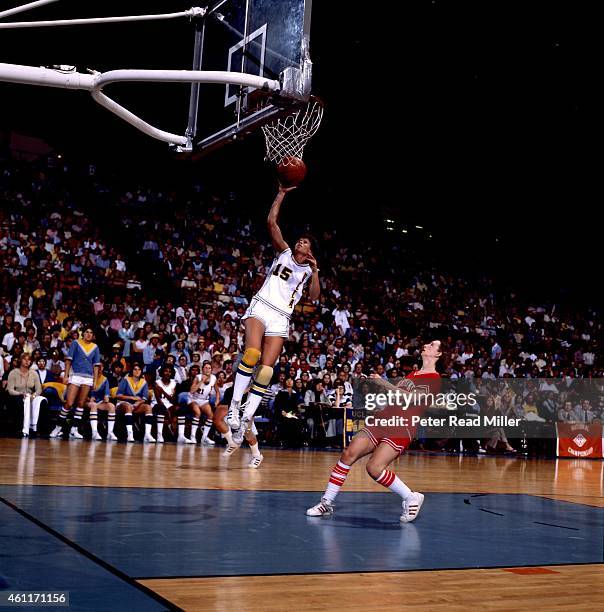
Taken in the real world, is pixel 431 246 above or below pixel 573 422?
above

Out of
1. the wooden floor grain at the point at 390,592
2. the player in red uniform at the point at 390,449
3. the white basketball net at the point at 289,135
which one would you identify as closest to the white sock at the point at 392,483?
the player in red uniform at the point at 390,449

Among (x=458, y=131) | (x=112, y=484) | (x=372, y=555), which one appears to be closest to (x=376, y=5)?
(x=458, y=131)

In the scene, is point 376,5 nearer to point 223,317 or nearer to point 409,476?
point 223,317

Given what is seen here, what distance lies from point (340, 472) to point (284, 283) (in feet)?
8.53

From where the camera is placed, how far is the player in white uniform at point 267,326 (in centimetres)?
764

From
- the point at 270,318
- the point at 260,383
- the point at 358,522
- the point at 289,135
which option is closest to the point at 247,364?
the point at 260,383

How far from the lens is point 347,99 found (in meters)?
19.0

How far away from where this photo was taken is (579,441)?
650 inches

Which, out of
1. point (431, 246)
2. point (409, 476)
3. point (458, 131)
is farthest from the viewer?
point (431, 246)

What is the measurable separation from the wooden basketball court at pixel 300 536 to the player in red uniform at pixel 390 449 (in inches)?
7.8

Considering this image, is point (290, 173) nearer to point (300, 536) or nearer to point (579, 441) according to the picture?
point (300, 536)

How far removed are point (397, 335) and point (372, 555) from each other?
602 inches

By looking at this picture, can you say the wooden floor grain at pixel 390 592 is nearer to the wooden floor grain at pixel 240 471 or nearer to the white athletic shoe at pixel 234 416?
the wooden floor grain at pixel 240 471

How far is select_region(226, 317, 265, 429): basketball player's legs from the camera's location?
762 cm
